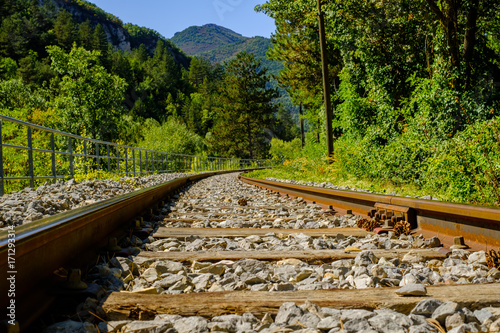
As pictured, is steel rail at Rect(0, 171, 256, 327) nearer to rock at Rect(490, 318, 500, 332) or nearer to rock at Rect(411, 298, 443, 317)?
rock at Rect(411, 298, 443, 317)

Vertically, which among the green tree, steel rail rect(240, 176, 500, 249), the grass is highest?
the green tree

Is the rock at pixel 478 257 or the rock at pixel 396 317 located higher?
the rock at pixel 396 317

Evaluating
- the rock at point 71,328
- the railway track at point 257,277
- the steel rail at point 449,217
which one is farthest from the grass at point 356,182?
the rock at point 71,328

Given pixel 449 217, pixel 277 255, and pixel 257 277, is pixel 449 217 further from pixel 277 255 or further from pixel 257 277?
pixel 257 277

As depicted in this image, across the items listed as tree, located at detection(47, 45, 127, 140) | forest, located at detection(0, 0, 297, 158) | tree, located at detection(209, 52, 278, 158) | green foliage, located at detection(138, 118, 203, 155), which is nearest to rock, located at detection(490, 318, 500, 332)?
forest, located at detection(0, 0, 297, 158)

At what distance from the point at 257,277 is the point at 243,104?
53107 millimetres

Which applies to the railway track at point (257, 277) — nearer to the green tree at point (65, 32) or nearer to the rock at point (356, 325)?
the rock at point (356, 325)

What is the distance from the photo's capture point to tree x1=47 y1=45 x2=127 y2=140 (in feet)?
117

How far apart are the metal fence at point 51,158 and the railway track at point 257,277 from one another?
130 inches

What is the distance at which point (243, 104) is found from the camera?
54.1m

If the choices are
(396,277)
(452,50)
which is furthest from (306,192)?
(452,50)

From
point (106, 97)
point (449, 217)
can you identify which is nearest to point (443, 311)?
point (449, 217)

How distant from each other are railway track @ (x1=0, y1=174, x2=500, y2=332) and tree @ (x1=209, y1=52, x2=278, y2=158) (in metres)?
51.0

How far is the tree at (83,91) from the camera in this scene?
3562cm
